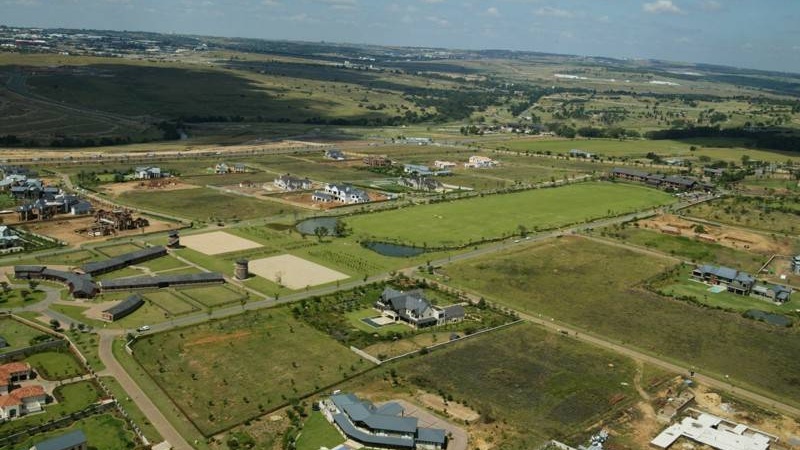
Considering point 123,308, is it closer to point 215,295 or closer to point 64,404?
point 215,295

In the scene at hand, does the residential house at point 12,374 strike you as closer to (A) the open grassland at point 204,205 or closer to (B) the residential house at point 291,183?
(A) the open grassland at point 204,205

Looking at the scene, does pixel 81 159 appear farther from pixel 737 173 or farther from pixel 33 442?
pixel 737 173

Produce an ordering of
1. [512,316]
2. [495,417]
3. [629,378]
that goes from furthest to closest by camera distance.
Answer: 1. [512,316]
2. [629,378]
3. [495,417]

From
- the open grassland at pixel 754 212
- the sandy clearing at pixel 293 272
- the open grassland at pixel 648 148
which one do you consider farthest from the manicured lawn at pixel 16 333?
the open grassland at pixel 648 148

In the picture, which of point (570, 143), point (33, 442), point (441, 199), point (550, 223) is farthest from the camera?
point (570, 143)

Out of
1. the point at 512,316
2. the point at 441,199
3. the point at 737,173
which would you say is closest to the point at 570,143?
the point at 737,173

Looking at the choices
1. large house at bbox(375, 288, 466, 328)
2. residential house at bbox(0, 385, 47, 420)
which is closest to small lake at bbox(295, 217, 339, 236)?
large house at bbox(375, 288, 466, 328)

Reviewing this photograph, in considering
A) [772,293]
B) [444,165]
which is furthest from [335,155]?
[772,293]
